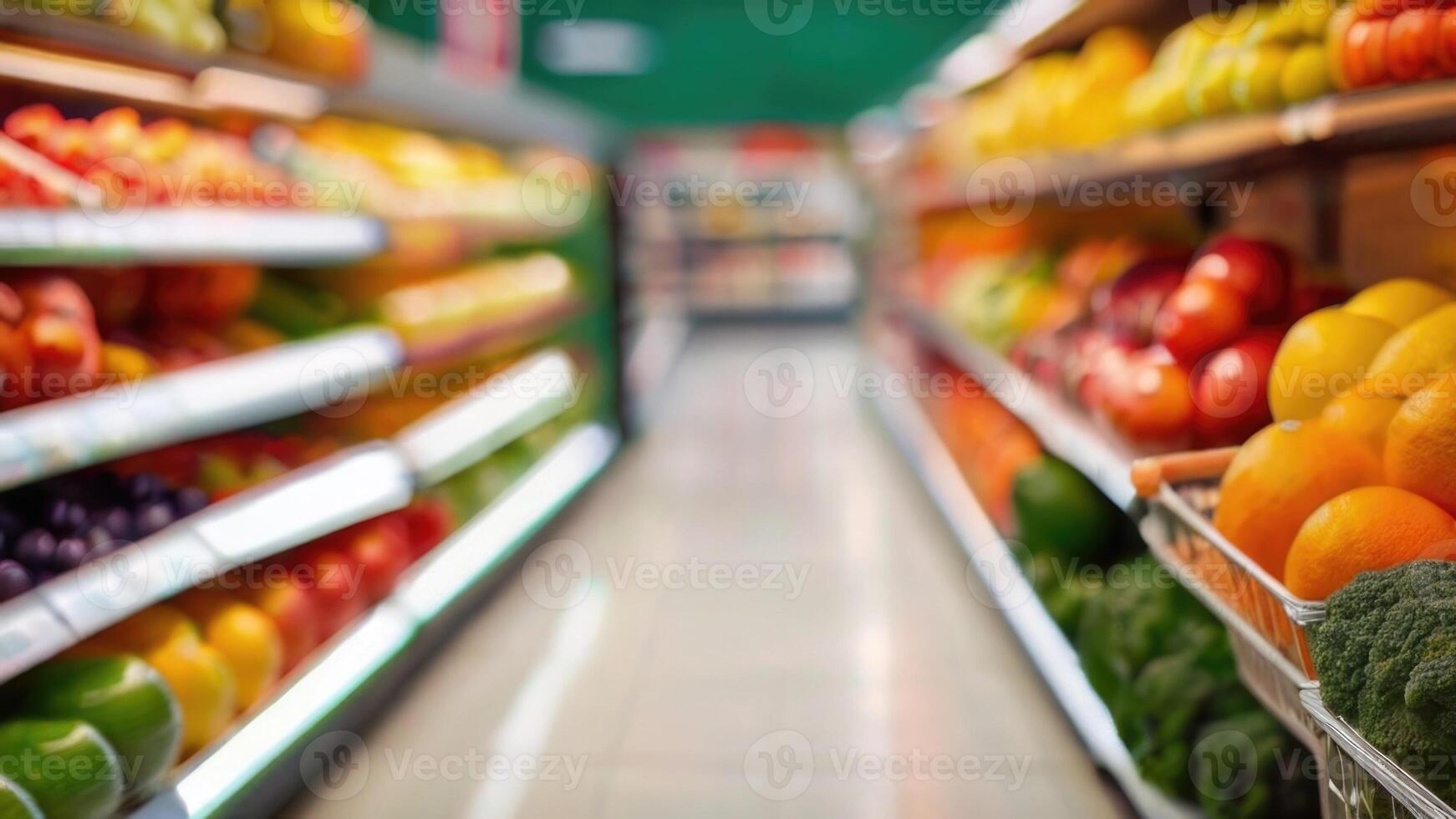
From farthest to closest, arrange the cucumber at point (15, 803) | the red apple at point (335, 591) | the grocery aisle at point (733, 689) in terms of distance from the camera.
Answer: the red apple at point (335, 591)
the grocery aisle at point (733, 689)
the cucumber at point (15, 803)

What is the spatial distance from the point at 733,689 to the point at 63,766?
65.5 inches

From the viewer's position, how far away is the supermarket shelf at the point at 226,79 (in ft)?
6.48

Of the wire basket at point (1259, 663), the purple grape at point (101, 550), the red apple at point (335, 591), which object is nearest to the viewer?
the wire basket at point (1259, 663)

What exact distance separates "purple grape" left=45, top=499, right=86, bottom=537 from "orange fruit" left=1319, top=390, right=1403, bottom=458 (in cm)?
200

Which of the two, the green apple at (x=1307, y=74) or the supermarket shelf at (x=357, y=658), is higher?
the green apple at (x=1307, y=74)

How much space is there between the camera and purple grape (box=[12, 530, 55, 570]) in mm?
1913

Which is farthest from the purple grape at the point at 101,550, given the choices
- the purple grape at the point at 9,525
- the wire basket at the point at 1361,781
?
the wire basket at the point at 1361,781

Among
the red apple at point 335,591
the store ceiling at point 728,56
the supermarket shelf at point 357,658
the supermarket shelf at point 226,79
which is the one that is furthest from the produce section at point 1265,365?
the store ceiling at point 728,56

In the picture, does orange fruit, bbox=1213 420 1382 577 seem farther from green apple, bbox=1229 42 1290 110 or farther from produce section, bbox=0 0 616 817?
produce section, bbox=0 0 616 817

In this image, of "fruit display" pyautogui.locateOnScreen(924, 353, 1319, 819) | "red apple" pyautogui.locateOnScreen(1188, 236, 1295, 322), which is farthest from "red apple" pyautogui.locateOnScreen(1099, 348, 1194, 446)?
"fruit display" pyautogui.locateOnScreen(924, 353, 1319, 819)

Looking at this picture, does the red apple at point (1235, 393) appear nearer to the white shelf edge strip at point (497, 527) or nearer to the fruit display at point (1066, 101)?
the fruit display at point (1066, 101)

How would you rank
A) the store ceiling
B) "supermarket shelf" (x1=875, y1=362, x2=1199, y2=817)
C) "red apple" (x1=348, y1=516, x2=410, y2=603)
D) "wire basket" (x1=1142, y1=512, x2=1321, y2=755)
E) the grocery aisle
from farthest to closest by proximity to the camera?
the store ceiling < "red apple" (x1=348, y1=516, x2=410, y2=603) < the grocery aisle < "supermarket shelf" (x1=875, y1=362, x2=1199, y2=817) < "wire basket" (x1=1142, y1=512, x2=1321, y2=755)

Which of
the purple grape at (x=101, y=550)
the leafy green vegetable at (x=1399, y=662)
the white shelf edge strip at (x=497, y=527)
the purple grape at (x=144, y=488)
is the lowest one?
the white shelf edge strip at (x=497, y=527)

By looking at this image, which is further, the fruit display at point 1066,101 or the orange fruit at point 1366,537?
the fruit display at point 1066,101
